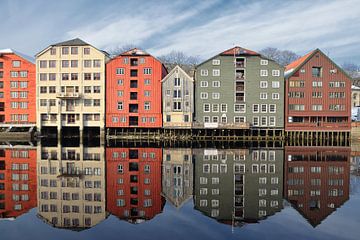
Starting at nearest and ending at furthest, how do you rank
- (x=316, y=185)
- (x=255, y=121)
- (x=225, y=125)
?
1. (x=316, y=185)
2. (x=225, y=125)
3. (x=255, y=121)

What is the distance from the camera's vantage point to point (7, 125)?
180 ft

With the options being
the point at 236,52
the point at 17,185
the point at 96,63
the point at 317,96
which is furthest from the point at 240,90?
the point at 17,185

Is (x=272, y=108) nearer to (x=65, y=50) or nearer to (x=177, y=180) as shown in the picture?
(x=177, y=180)

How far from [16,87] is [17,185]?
44.2m

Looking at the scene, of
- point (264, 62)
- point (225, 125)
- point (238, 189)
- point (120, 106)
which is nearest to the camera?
point (238, 189)

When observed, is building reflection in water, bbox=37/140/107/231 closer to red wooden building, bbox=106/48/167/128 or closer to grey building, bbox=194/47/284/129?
red wooden building, bbox=106/48/167/128

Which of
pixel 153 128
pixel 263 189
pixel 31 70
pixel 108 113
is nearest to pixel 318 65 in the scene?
pixel 153 128

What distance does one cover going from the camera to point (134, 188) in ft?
59.8

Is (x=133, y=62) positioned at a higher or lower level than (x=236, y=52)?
lower

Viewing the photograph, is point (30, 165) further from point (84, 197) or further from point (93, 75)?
point (93, 75)


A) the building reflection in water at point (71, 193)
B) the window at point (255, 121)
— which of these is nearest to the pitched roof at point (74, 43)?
the building reflection in water at point (71, 193)

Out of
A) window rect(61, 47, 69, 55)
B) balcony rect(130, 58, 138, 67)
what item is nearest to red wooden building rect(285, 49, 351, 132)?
balcony rect(130, 58, 138, 67)

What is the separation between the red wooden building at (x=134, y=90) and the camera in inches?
2095

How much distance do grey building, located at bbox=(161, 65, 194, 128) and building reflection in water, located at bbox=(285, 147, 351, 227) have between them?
2534 centimetres
